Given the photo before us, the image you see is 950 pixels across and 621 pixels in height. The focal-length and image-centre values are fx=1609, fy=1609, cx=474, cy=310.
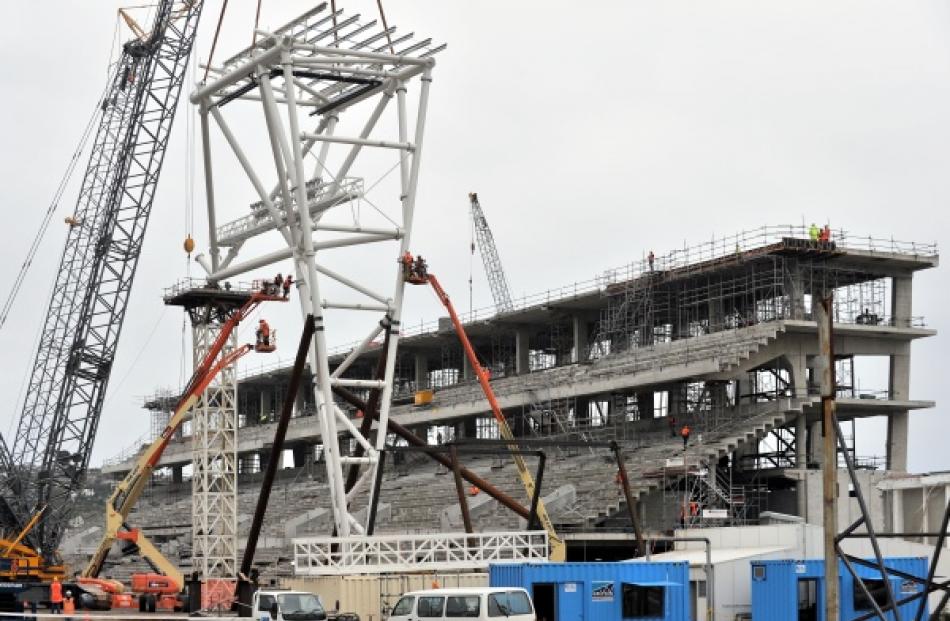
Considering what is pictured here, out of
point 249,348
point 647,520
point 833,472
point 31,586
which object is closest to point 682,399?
point 647,520

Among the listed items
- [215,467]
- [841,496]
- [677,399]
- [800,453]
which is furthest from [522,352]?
[841,496]

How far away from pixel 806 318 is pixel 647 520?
1563 centimetres

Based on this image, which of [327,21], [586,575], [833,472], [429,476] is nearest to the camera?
[833,472]

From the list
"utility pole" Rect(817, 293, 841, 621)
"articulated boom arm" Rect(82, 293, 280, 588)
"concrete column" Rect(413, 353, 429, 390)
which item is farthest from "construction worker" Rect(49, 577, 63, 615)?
"concrete column" Rect(413, 353, 429, 390)

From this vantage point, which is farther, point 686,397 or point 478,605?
point 686,397

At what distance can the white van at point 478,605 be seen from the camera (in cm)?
3762

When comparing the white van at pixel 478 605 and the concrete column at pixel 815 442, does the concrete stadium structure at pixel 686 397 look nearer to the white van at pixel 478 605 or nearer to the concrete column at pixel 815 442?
the concrete column at pixel 815 442

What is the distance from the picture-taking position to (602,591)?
43.1 metres

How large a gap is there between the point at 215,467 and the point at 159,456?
453 cm

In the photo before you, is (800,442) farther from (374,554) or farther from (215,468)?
(374,554)

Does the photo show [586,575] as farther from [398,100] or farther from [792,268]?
[792,268]

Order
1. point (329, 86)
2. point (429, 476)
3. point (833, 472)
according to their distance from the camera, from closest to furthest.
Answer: point (833, 472) < point (329, 86) < point (429, 476)

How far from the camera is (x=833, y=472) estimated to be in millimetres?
30516

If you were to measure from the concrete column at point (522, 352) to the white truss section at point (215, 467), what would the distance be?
27105mm
